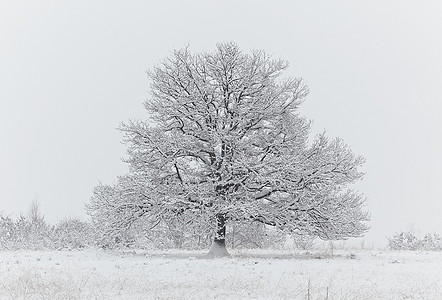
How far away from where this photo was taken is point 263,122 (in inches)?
861

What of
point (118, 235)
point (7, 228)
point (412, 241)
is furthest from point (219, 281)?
point (412, 241)

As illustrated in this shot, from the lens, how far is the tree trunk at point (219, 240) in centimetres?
2031

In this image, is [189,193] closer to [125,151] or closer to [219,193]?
[219,193]

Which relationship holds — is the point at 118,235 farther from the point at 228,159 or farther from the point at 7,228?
the point at 7,228

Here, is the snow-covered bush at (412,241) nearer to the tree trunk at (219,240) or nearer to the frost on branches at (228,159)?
the frost on branches at (228,159)

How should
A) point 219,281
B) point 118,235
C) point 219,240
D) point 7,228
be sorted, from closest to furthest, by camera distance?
point 219,281 < point 219,240 < point 118,235 < point 7,228

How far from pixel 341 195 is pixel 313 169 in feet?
8.97

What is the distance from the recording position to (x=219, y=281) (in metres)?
11.6

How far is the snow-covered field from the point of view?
995 centimetres

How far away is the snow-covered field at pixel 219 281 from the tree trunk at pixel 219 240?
13.8 ft

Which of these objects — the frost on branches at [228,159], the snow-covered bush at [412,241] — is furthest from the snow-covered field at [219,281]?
the snow-covered bush at [412,241]

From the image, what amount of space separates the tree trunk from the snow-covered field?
4.22 meters

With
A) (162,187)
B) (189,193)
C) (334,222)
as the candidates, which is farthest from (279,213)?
(162,187)

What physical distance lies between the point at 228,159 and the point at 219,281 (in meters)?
9.31
